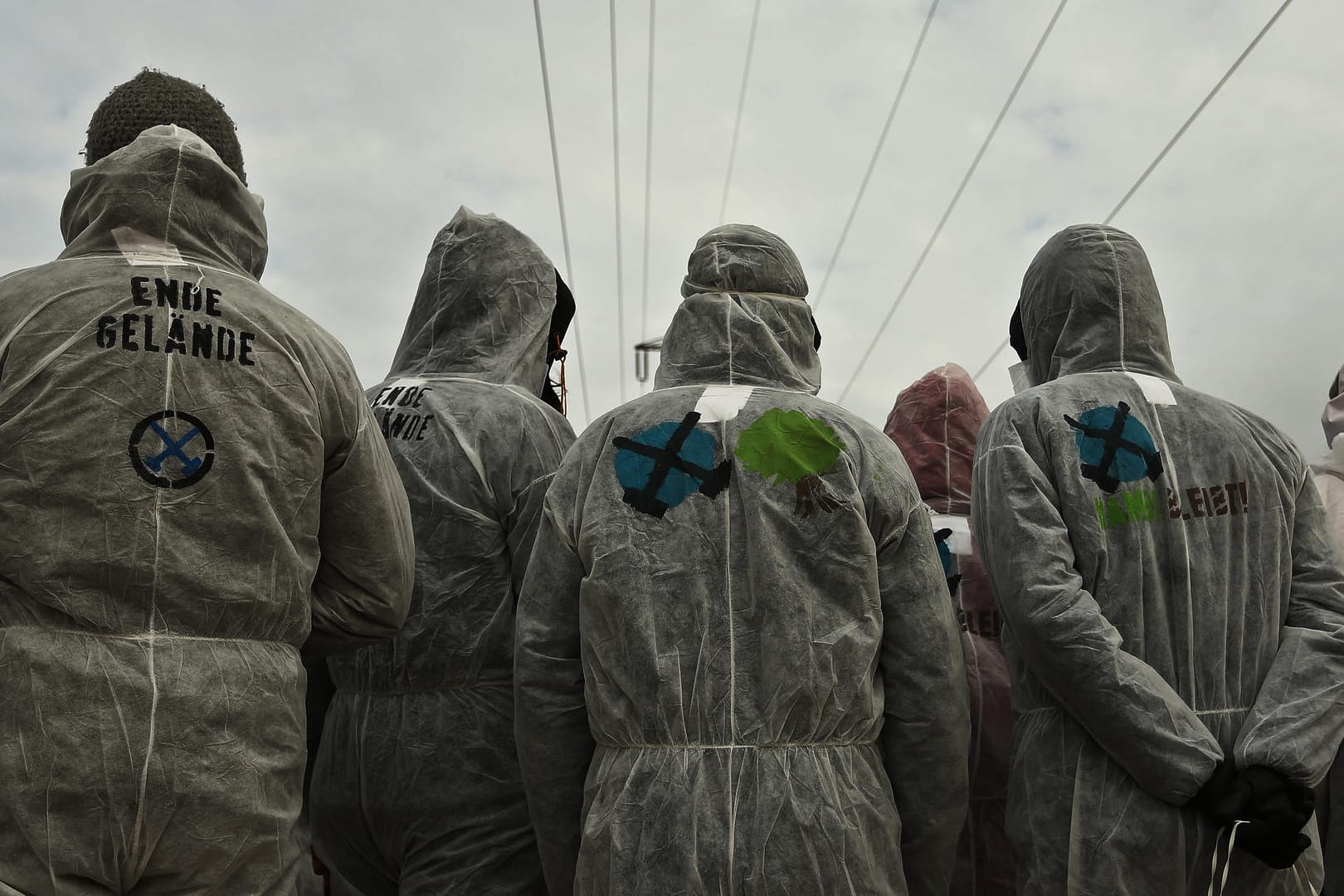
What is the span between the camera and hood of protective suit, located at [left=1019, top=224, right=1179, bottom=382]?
3.15 m

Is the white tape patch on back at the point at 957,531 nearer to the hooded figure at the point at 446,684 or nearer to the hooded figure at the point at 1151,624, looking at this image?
the hooded figure at the point at 1151,624

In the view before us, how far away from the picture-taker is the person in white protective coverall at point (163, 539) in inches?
79.9

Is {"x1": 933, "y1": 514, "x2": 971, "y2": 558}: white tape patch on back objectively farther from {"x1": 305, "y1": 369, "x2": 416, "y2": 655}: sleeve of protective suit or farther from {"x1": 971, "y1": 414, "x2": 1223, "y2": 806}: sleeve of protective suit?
{"x1": 305, "y1": 369, "x2": 416, "y2": 655}: sleeve of protective suit

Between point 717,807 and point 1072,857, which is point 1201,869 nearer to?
point 1072,857

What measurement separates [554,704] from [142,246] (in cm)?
123

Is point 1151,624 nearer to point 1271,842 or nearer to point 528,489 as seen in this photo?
point 1271,842

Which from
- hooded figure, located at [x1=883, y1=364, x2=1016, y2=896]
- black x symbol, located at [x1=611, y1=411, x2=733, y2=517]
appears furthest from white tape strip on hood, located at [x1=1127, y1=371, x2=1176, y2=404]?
black x symbol, located at [x1=611, y1=411, x2=733, y2=517]

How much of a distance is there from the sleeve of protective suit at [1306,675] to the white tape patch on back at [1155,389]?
0.37 meters

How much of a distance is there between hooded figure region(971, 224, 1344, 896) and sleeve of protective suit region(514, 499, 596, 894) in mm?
973

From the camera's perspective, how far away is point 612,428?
9.05 feet

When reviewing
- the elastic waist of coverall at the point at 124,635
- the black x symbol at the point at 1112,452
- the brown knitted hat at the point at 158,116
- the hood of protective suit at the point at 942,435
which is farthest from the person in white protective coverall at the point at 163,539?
the hood of protective suit at the point at 942,435

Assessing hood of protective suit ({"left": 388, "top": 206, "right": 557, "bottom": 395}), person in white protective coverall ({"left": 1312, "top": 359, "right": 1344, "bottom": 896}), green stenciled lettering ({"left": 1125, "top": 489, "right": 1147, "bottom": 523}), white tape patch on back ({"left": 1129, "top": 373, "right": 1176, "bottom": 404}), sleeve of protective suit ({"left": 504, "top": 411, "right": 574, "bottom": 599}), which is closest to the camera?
green stenciled lettering ({"left": 1125, "top": 489, "right": 1147, "bottom": 523})

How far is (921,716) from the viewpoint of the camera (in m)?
2.60

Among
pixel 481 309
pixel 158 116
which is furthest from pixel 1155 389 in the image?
pixel 158 116
